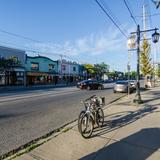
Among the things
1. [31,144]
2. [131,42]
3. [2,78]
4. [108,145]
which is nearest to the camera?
[108,145]

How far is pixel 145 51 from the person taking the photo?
111ft

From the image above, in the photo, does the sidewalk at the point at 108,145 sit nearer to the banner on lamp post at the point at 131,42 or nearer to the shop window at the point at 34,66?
the banner on lamp post at the point at 131,42

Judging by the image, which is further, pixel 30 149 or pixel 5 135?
pixel 5 135

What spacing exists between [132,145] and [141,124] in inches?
98.7

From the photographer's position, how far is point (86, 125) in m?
6.93

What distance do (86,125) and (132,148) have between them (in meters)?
1.66

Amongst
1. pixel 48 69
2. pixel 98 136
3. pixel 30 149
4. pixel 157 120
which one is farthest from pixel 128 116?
pixel 48 69

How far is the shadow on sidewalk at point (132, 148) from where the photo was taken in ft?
17.1

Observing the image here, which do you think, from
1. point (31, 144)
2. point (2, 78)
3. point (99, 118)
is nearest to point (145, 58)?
point (2, 78)

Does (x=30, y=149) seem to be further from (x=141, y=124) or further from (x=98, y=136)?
(x=141, y=124)

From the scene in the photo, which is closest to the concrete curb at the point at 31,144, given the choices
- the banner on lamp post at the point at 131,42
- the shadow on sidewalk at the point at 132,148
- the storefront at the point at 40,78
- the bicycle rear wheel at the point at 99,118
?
the bicycle rear wheel at the point at 99,118

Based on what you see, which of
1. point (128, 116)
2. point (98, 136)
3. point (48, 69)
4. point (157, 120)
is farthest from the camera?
point (48, 69)

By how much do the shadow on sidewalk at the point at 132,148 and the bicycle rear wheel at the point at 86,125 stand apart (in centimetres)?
92

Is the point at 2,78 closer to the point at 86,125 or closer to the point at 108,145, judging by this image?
the point at 86,125
